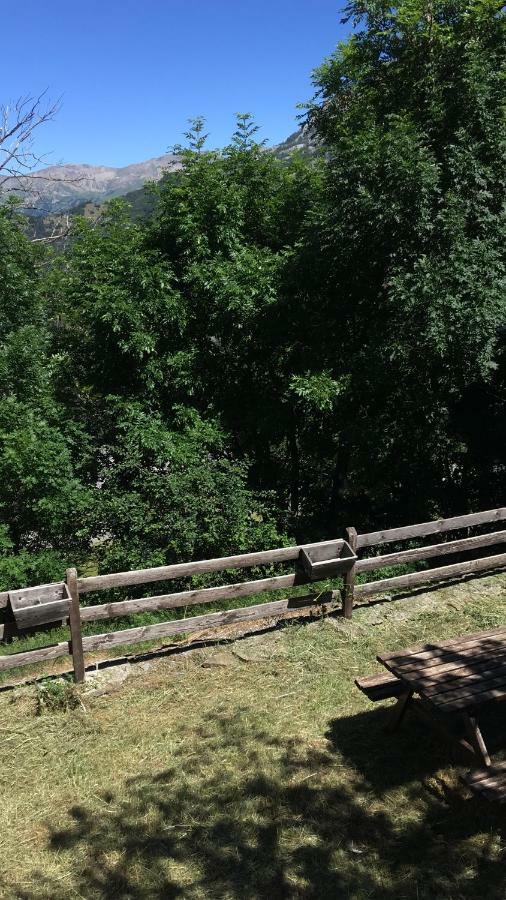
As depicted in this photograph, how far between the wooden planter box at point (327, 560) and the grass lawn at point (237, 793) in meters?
0.85

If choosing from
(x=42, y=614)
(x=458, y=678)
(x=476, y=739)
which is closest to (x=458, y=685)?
(x=458, y=678)

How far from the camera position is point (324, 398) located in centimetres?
1051

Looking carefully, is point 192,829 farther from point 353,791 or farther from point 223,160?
point 223,160

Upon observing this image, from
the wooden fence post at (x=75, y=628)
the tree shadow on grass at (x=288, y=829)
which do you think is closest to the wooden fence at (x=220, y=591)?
the wooden fence post at (x=75, y=628)

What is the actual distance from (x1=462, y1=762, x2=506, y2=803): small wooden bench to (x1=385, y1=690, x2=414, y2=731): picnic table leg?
1002 mm

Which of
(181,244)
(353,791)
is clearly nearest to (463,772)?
(353,791)

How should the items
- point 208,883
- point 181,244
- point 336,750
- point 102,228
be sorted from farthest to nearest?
point 102,228
point 181,244
point 336,750
point 208,883

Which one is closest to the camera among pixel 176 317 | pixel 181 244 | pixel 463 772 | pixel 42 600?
pixel 463 772

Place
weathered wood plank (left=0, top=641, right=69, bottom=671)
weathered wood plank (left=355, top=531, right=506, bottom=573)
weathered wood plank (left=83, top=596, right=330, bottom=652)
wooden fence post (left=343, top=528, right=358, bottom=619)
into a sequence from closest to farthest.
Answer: weathered wood plank (left=0, top=641, right=69, bottom=671) → weathered wood plank (left=83, top=596, right=330, bottom=652) → wooden fence post (left=343, top=528, right=358, bottom=619) → weathered wood plank (left=355, top=531, right=506, bottom=573)

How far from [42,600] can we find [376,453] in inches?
289

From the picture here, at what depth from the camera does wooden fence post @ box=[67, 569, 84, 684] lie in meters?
6.23

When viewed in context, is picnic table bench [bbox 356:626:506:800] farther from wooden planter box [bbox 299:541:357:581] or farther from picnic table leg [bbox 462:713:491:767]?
wooden planter box [bbox 299:541:357:581]

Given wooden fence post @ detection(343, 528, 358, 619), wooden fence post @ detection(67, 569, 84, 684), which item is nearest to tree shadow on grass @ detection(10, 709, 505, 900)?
wooden fence post @ detection(67, 569, 84, 684)

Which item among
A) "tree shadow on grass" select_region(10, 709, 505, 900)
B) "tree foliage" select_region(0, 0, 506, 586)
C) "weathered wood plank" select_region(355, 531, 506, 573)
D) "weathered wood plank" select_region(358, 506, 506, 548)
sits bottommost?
"tree shadow on grass" select_region(10, 709, 505, 900)
